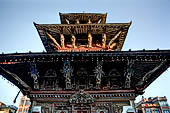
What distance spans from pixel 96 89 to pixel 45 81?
→ 3.00 metres

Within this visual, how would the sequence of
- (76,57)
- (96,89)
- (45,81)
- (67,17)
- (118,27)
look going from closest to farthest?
(76,57), (96,89), (45,81), (118,27), (67,17)

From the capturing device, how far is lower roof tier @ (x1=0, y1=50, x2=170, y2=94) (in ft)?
22.1

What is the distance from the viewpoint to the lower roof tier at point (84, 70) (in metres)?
6.74

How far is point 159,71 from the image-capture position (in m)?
7.11

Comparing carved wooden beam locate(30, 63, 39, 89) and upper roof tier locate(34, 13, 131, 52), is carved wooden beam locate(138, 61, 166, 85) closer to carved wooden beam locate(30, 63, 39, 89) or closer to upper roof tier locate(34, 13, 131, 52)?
upper roof tier locate(34, 13, 131, 52)

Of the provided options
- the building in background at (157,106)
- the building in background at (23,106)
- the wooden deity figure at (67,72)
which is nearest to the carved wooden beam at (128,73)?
the wooden deity figure at (67,72)

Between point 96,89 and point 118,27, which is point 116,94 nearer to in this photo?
point 96,89

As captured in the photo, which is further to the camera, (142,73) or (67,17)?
(67,17)

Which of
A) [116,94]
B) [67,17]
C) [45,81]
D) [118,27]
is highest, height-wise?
[67,17]

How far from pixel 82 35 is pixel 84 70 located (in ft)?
12.7

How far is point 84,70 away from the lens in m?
7.80

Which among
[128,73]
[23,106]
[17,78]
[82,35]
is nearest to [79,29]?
[82,35]

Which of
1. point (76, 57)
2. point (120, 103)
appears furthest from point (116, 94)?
point (76, 57)

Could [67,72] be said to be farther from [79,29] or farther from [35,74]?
[79,29]
